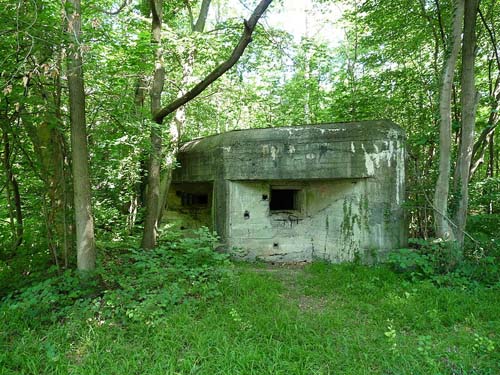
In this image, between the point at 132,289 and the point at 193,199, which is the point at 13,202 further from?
the point at 193,199

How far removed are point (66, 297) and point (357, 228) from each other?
13.1ft

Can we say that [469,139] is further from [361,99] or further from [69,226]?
[69,226]

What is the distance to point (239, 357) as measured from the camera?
95.0 inches

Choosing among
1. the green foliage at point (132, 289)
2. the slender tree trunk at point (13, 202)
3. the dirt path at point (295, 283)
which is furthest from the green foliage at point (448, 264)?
the slender tree trunk at point (13, 202)

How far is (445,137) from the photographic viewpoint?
4188 mm

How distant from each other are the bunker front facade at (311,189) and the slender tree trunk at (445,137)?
633 millimetres

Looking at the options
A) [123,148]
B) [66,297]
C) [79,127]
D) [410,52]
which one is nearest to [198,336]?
[66,297]

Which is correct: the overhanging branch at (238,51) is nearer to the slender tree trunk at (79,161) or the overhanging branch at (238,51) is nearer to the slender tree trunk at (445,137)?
→ the slender tree trunk at (79,161)

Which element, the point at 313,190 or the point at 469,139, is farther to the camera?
the point at 313,190

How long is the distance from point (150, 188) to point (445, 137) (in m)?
4.47

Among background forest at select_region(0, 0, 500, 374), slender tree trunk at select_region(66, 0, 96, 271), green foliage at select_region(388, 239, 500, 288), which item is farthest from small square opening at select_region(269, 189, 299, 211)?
slender tree trunk at select_region(66, 0, 96, 271)

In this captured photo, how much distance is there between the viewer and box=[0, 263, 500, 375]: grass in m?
2.36

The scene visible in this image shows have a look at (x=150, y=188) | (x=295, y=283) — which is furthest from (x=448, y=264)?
(x=150, y=188)

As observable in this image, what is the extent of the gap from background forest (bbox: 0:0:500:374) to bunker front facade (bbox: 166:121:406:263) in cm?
48
